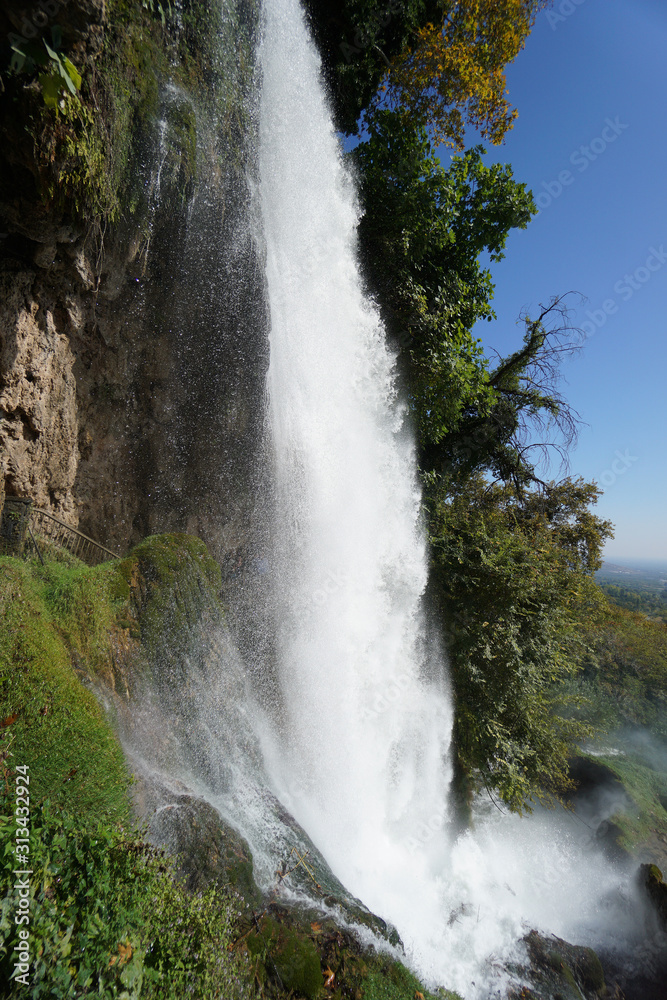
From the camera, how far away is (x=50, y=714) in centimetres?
333

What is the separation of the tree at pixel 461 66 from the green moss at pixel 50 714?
10.6 metres

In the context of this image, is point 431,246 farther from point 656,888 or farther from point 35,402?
point 656,888

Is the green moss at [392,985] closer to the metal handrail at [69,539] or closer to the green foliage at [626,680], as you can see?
the metal handrail at [69,539]

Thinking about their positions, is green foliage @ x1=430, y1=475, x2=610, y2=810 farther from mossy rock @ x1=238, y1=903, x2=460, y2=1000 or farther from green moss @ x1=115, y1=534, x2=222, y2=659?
green moss @ x1=115, y1=534, x2=222, y2=659

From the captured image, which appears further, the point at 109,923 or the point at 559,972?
the point at 559,972

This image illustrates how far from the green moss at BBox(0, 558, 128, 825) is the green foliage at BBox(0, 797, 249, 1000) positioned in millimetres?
237

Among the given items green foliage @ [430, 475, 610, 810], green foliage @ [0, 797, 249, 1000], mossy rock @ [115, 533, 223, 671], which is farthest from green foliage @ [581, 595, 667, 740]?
green foliage @ [0, 797, 249, 1000]

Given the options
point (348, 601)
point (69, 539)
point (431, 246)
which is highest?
point (431, 246)

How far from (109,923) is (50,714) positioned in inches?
50.2

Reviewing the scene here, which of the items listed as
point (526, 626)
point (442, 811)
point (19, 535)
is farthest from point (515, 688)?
point (19, 535)

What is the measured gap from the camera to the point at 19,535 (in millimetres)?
4434

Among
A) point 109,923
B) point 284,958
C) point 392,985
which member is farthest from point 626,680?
point 109,923

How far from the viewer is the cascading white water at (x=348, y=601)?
655 centimetres

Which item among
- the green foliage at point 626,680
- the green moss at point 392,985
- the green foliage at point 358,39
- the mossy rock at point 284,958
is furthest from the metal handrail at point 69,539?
the green foliage at point 626,680
